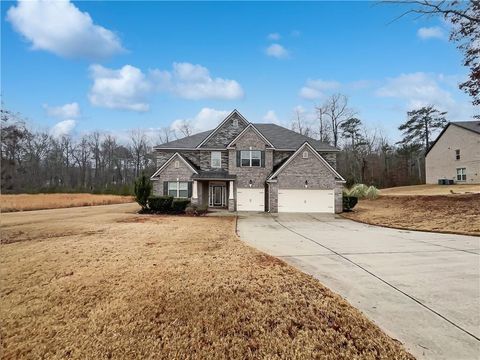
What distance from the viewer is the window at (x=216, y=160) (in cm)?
2452

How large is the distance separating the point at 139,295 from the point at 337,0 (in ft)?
39.4

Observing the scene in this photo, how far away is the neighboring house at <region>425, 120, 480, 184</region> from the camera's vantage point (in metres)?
31.0

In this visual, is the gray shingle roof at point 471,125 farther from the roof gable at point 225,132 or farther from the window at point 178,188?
the window at point 178,188

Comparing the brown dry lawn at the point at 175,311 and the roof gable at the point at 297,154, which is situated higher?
the roof gable at the point at 297,154

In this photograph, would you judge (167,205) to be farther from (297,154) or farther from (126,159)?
(126,159)

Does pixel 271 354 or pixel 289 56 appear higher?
pixel 289 56

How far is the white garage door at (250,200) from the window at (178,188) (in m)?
4.51

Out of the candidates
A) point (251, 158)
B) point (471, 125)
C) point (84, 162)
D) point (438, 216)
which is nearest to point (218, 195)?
point (251, 158)

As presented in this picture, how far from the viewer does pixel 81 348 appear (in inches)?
139

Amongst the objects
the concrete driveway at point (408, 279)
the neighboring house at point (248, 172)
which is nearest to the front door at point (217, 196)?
the neighboring house at point (248, 172)

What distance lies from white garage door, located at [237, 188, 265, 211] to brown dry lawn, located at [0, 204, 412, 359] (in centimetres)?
A: 1556

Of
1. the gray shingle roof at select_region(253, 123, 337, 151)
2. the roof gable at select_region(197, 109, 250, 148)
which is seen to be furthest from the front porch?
the gray shingle roof at select_region(253, 123, 337, 151)

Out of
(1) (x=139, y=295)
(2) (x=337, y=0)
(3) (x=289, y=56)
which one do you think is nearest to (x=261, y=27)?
(3) (x=289, y=56)

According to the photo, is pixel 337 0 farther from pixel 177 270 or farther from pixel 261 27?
pixel 177 270
